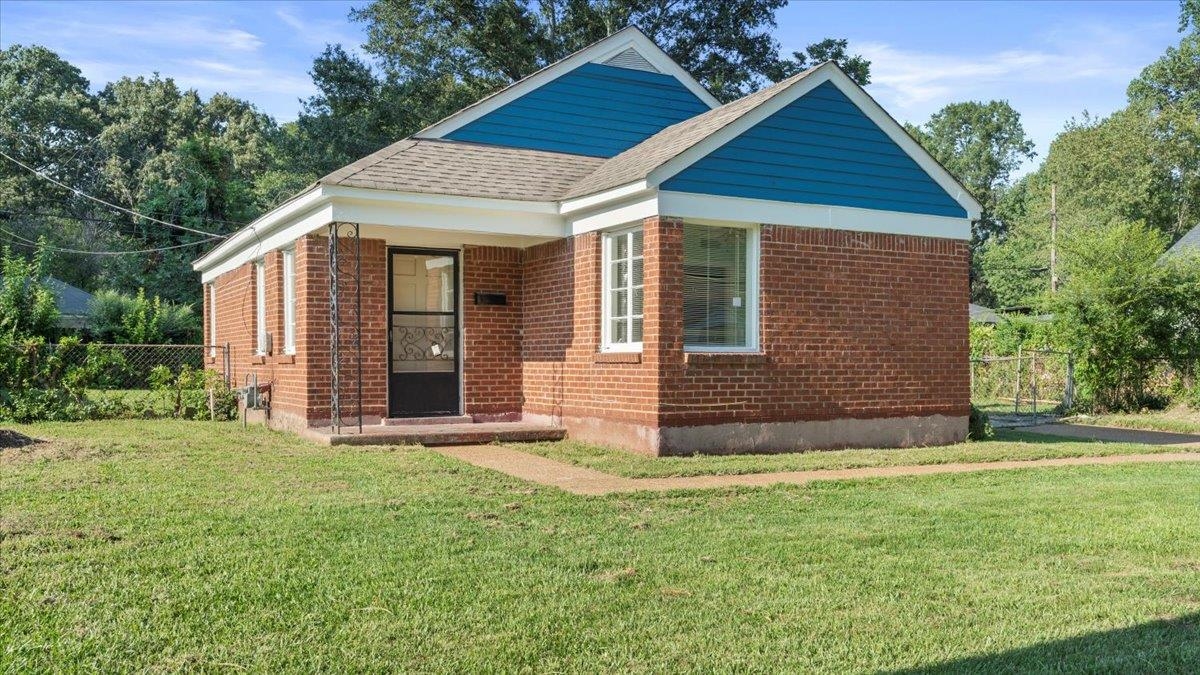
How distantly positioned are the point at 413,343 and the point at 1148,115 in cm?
4541

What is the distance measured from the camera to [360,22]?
97.6 ft

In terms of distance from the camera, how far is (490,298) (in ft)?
44.3

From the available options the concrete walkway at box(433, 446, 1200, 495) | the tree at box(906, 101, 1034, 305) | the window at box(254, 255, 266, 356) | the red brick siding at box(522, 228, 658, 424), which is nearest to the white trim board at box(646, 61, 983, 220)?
the red brick siding at box(522, 228, 658, 424)

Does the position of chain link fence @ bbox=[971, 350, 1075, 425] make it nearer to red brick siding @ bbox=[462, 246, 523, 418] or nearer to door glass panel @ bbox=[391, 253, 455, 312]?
red brick siding @ bbox=[462, 246, 523, 418]

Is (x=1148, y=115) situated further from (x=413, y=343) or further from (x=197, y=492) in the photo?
(x=197, y=492)

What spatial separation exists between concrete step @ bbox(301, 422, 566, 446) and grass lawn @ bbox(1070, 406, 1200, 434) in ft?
32.2

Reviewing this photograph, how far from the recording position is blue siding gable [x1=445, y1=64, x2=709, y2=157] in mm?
14602

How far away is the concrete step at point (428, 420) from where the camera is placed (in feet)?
42.4

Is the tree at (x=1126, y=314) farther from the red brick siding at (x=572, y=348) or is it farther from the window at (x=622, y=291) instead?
the red brick siding at (x=572, y=348)

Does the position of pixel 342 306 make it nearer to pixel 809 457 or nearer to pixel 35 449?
pixel 35 449

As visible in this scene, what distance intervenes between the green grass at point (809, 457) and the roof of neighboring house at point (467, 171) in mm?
3273

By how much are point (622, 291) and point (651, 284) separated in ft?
3.16

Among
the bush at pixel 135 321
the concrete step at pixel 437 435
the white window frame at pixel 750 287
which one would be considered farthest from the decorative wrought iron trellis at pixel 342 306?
the bush at pixel 135 321

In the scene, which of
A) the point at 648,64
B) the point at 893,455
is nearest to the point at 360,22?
the point at 648,64
